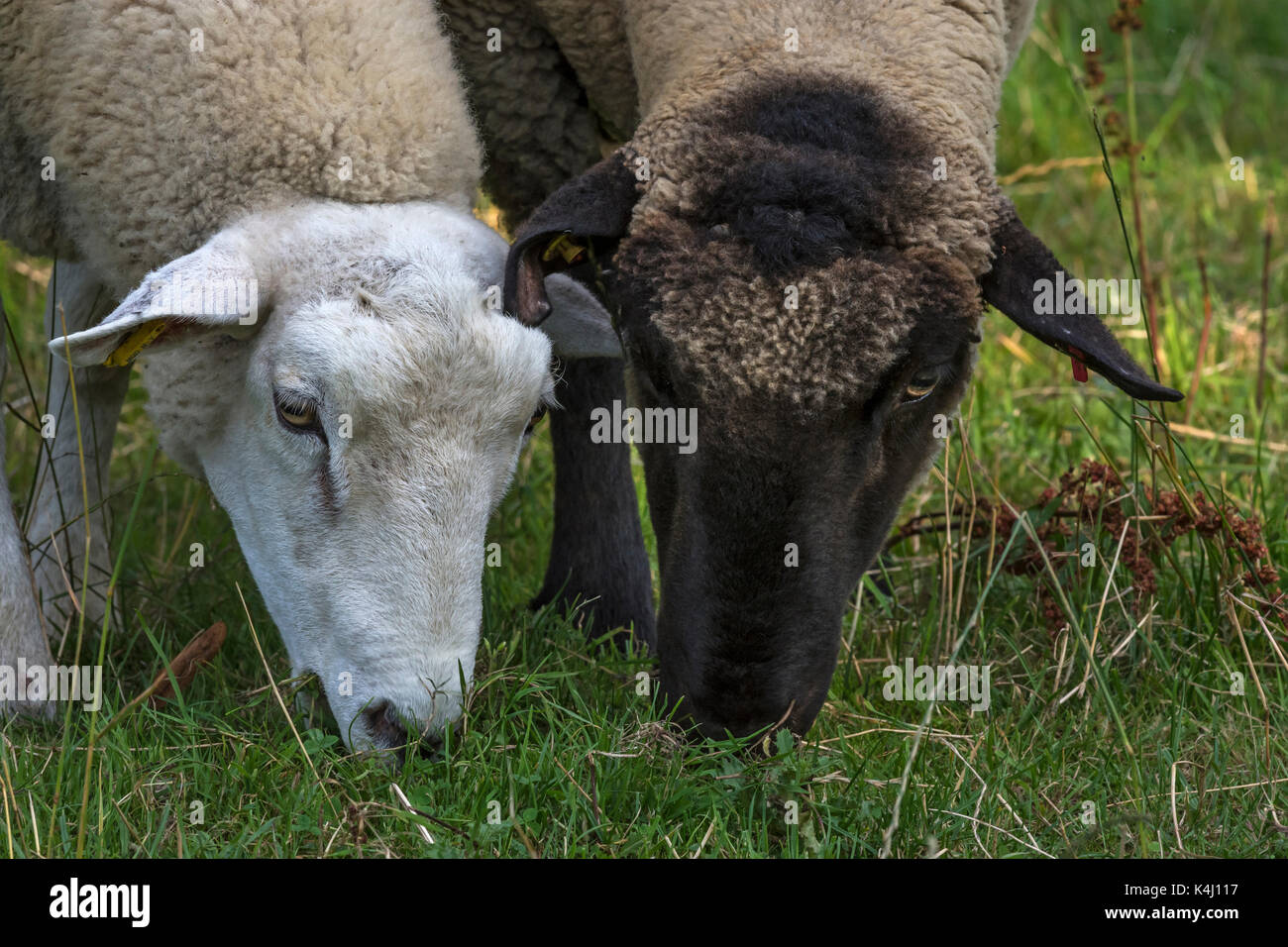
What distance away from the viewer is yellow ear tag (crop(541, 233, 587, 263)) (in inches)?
140

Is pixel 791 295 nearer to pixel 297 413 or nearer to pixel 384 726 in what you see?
pixel 297 413

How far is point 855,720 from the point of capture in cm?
391

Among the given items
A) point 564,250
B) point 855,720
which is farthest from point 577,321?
point 855,720

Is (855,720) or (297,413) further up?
(297,413)

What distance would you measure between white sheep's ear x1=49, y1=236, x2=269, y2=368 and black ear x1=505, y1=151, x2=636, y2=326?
0.57 meters

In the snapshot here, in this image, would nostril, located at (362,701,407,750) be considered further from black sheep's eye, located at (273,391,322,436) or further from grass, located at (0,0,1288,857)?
black sheep's eye, located at (273,391,322,436)

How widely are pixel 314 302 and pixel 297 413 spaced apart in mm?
251

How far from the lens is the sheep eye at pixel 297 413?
335 cm

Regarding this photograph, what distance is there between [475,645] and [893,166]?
4.73 ft

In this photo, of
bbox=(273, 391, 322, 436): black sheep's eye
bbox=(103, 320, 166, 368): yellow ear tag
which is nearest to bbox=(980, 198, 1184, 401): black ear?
bbox=(273, 391, 322, 436): black sheep's eye

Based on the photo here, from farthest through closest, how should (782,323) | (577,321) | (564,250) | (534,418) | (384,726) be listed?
(577,321), (534,418), (564,250), (384,726), (782,323)

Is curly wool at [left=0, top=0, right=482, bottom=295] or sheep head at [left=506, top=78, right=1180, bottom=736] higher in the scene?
curly wool at [left=0, top=0, right=482, bottom=295]

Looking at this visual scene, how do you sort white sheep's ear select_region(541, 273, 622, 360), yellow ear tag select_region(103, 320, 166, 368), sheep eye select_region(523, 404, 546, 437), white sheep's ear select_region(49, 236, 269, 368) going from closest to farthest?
white sheep's ear select_region(49, 236, 269, 368)
yellow ear tag select_region(103, 320, 166, 368)
sheep eye select_region(523, 404, 546, 437)
white sheep's ear select_region(541, 273, 622, 360)

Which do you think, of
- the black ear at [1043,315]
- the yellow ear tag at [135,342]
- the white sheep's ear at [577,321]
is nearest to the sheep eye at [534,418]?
the white sheep's ear at [577,321]
